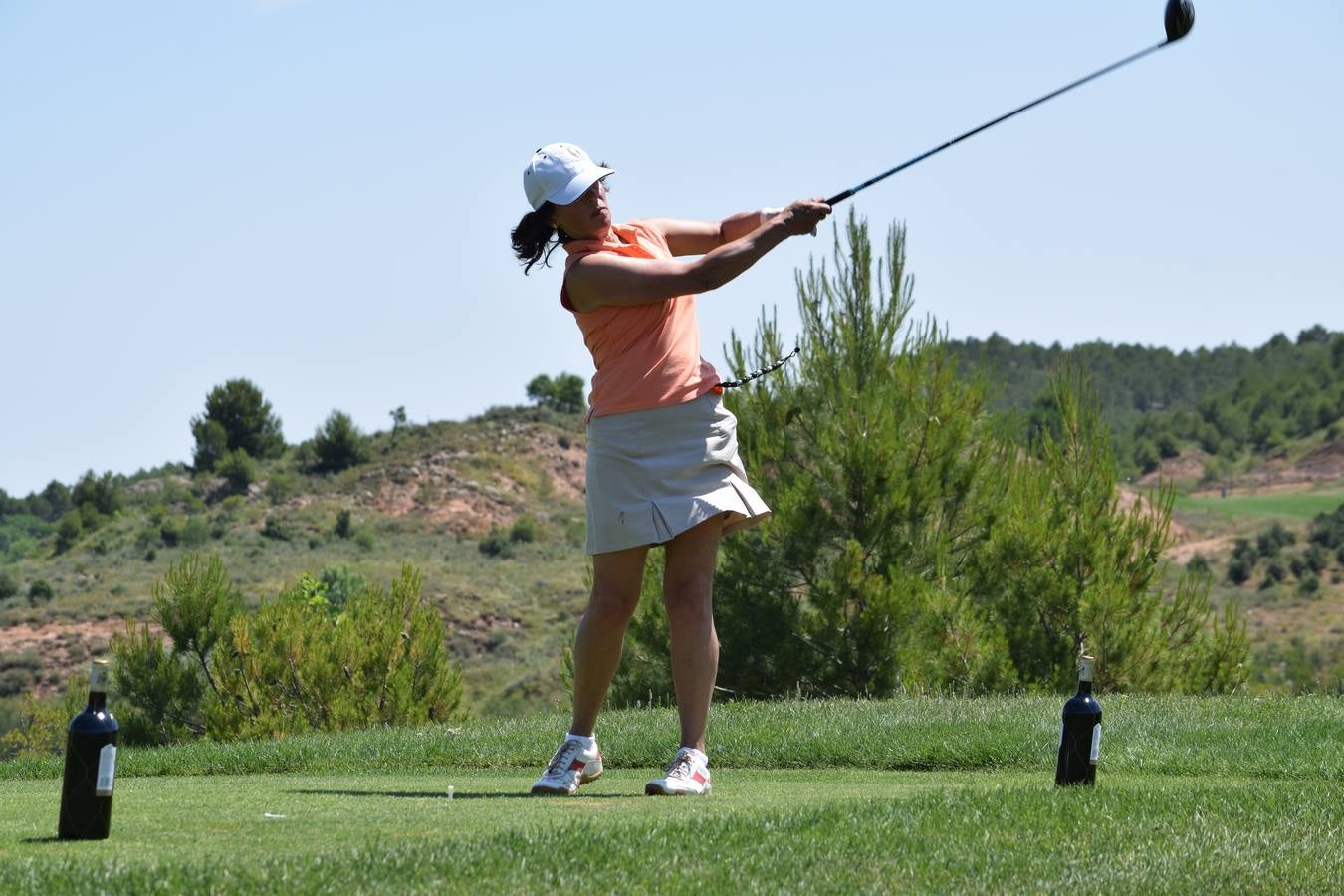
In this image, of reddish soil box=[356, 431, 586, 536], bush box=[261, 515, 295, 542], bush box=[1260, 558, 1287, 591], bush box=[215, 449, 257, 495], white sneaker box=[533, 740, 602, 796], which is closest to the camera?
white sneaker box=[533, 740, 602, 796]

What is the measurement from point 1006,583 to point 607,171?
37.1 ft

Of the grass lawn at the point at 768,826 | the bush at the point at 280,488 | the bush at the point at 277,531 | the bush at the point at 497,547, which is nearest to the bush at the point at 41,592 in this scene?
the bush at the point at 277,531

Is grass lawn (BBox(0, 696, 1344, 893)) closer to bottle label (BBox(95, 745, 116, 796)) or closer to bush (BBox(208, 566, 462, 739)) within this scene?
bottle label (BBox(95, 745, 116, 796))

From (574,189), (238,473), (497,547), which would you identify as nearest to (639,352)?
(574,189)

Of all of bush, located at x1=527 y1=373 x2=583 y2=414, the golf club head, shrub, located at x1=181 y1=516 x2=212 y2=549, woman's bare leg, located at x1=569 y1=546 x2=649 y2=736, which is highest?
bush, located at x1=527 y1=373 x2=583 y2=414

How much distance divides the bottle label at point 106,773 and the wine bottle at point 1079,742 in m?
2.84

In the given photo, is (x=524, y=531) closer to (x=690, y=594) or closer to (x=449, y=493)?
(x=449, y=493)

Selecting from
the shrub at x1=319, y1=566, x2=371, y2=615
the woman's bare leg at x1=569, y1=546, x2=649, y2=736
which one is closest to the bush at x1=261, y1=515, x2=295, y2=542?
the shrub at x1=319, y1=566, x2=371, y2=615

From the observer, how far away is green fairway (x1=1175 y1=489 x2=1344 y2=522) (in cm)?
7088

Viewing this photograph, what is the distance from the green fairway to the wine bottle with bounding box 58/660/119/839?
2756 inches

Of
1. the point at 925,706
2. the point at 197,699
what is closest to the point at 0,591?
the point at 197,699

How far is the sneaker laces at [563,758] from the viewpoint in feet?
17.6

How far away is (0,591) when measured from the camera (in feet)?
181

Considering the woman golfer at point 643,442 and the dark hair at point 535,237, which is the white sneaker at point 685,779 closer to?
the woman golfer at point 643,442
